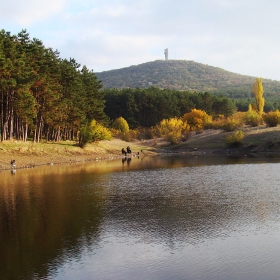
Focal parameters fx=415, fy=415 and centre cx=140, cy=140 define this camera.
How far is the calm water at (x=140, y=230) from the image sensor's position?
1417cm

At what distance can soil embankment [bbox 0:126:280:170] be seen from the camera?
54344 millimetres

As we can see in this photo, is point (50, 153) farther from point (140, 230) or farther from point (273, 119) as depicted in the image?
point (273, 119)

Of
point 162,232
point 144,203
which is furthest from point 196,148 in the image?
point 162,232

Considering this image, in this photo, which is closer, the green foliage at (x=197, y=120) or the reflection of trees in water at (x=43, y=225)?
the reflection of trees in water at (x=43, y=225)

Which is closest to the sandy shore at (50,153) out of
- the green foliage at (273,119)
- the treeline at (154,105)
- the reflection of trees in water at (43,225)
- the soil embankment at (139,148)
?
the soil embankment at (139,148)

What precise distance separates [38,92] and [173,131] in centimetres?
4538

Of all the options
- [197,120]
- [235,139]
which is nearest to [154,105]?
[197,120]

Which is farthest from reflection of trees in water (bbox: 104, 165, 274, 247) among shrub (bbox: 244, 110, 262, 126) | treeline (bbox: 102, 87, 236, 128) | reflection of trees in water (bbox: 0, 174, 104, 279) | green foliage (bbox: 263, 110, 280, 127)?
treeline (bbox: 102, 87, 236, 128)

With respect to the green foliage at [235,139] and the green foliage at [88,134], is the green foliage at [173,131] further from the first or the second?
the green foliage at [88,134]

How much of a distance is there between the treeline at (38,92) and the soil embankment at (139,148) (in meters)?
3.44

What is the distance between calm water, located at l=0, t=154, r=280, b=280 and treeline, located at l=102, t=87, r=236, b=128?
8941 cm

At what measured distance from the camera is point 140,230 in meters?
19.5

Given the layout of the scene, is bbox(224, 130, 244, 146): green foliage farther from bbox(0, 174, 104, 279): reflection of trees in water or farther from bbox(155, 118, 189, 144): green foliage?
bbox(0, 174, 104, 279): reflection of trees in water

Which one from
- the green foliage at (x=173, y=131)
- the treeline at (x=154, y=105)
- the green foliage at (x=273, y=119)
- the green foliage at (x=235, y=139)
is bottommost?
the green foliage at (x=235, y=139)
